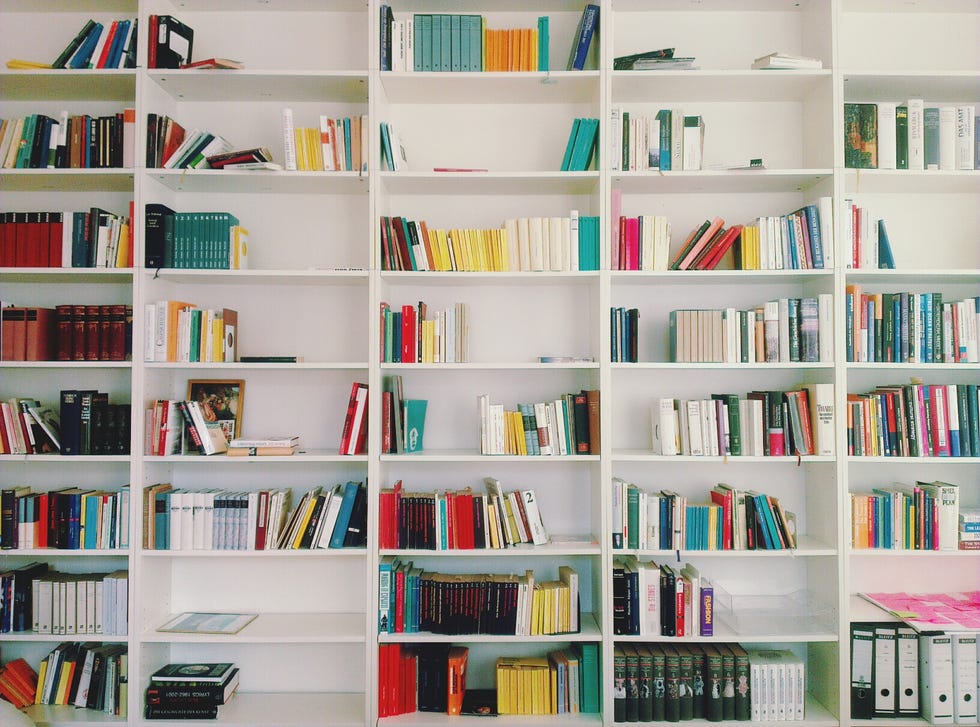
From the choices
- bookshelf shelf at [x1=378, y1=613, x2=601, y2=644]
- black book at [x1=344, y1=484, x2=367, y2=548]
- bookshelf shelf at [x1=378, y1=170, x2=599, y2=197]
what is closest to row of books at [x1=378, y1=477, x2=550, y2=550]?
black book at [x1=344, y1=484, x2=367, y2=548]

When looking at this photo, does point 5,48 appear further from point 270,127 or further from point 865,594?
point 865,594

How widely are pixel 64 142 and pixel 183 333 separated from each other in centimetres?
96

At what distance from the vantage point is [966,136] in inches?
112

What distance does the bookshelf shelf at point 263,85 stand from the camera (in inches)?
111

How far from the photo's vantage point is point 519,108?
3137 millimetres

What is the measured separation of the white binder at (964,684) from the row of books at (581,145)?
239cm

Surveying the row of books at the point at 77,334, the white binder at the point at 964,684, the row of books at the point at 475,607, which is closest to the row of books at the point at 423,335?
the row of books at the point at 475,607

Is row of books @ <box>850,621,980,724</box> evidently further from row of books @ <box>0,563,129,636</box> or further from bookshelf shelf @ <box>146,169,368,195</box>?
row of books @ <box>0,563,129,636</box>

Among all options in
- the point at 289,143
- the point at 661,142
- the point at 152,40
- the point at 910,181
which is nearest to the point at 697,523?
the point at 661,142

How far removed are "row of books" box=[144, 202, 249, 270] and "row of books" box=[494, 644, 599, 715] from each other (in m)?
2.07

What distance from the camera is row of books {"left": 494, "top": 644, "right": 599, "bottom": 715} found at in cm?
277

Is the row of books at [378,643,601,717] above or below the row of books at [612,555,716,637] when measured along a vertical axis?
below

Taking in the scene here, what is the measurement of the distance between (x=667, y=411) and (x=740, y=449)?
34 cm

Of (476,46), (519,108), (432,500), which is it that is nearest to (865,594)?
(432,500)
